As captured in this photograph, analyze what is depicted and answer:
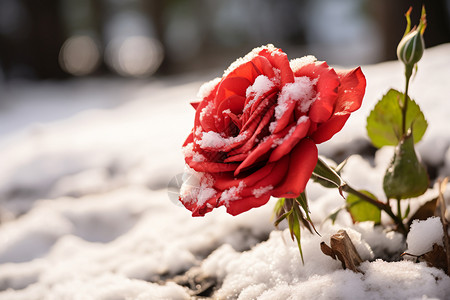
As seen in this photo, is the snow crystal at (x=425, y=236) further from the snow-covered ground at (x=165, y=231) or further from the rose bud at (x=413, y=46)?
the rose bud at (x=413, y=46)

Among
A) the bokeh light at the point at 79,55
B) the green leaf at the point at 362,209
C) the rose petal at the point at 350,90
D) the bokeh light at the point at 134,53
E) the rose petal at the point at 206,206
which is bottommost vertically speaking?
the bokeh light at the point at 134,53

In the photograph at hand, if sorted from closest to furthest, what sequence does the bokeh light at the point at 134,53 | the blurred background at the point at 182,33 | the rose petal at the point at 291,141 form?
the rose petal at the point at 291,141
the blurred background at the point at 182,33
the bokeh light at the point at 134,53

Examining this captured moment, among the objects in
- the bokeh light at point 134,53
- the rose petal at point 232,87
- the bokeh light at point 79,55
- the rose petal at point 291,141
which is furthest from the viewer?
the bokeh light at point 134,53

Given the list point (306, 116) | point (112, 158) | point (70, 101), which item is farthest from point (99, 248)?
point (70, 101)

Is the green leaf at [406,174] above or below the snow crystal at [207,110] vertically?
below

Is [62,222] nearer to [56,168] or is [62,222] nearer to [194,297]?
[56,168]

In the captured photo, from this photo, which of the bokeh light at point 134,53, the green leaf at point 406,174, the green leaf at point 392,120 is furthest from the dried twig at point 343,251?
the bokeh light at point 134,53

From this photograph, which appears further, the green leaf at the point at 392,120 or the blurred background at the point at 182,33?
the blurred background at the point at 182,33
